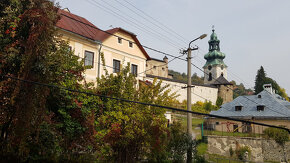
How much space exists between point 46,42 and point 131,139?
18.8 feet

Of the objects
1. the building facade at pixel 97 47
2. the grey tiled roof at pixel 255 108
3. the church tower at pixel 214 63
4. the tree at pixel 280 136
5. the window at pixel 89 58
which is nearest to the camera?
the building facade at pixel 97 47

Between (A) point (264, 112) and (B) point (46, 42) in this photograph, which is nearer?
(B) point (46, 42)

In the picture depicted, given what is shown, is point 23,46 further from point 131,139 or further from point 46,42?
point 131,139

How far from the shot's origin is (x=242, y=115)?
34.4 meters

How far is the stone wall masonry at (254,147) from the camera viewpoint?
25453 millimetres

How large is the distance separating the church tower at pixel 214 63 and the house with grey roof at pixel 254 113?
126 ft

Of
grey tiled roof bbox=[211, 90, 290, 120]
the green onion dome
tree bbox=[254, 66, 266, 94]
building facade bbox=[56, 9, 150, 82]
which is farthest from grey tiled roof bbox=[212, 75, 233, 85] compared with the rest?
building facade bbox=[56, 9, 150, 82]

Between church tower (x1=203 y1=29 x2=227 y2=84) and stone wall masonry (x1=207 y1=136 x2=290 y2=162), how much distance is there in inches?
1953

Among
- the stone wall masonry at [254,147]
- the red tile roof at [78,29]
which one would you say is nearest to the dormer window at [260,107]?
the stone wall masonry at [254,147]

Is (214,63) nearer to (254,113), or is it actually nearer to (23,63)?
(254,113)

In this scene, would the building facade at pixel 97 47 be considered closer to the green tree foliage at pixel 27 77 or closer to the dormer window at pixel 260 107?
the green tree foliage at pixel 27 77

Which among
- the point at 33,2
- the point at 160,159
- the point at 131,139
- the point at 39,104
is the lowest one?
the point at 160,159

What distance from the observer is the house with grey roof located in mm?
31297

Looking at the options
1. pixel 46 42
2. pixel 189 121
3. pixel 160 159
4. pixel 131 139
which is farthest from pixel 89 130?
pixel 189 121
